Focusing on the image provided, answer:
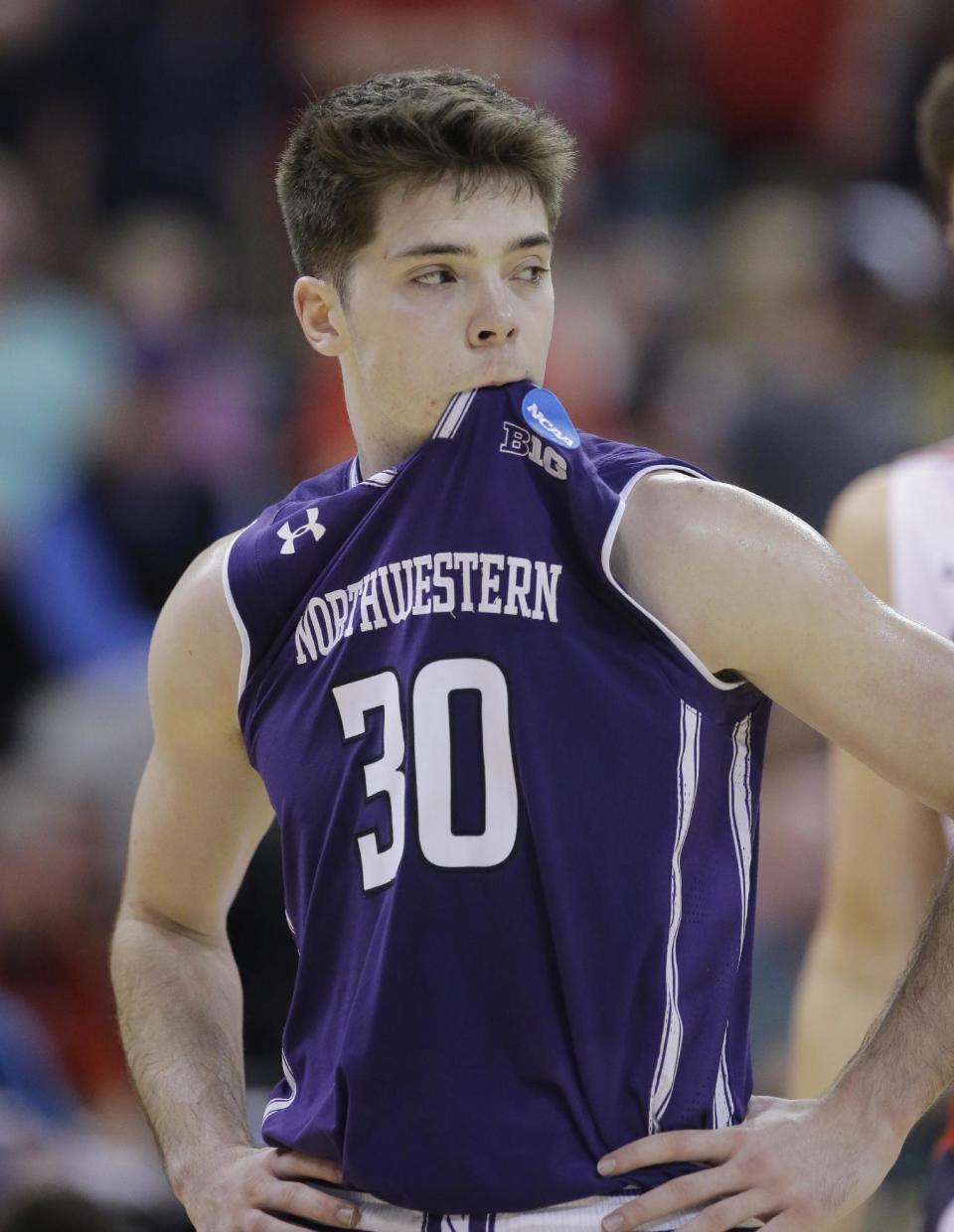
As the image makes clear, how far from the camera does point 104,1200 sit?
4.49 m

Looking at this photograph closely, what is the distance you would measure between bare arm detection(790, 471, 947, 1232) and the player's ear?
1223mm

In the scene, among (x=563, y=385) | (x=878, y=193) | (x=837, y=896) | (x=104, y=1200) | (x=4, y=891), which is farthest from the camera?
(x=878, y=193)

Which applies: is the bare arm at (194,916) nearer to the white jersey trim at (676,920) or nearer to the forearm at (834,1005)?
the white jersey trim at (676,920)

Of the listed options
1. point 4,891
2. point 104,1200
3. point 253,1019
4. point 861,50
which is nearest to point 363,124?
point 104,1200

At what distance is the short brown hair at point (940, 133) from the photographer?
3729 mm

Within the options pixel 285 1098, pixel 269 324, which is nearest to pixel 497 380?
pixel 285 1098

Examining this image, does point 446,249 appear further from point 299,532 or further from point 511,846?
point 511,846

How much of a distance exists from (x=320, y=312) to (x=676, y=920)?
103 centimetres

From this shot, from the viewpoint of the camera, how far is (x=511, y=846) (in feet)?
7.80

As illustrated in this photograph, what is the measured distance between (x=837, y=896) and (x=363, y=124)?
179 cm

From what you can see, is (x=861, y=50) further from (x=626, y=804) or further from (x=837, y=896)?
(x=626, y=804)

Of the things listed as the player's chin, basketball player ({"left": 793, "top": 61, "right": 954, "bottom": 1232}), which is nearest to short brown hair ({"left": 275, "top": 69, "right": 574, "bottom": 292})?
the player's chin

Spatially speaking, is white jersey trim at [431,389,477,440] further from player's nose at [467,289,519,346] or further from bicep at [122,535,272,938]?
bicep at [122,535,272,938]

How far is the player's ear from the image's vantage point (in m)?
2.78
